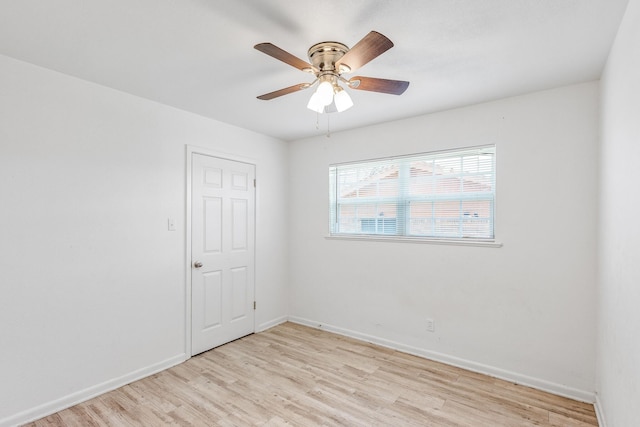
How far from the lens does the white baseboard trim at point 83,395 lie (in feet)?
6.81

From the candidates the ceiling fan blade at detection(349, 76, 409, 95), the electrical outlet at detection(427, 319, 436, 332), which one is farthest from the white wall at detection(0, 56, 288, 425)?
the electrical outlet at detection(427, 319, 436, 332)

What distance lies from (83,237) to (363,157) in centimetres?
268

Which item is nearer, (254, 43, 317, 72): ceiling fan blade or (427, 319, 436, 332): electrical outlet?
(254, 43, 317, 72): ceiling fan blade

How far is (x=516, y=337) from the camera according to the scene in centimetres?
265

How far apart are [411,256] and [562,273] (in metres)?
1.22

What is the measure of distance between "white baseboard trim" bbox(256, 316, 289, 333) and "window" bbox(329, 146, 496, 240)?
52.4 inches

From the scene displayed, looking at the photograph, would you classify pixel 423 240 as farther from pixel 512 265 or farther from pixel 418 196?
pixel 512 265

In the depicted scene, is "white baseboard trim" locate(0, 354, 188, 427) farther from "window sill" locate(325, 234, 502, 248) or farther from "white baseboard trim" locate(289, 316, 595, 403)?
"window sill" locate(325, 234, 502, 248)

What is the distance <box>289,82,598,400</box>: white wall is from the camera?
240cm

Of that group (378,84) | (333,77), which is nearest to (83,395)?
(333,77)

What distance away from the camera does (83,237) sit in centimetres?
238

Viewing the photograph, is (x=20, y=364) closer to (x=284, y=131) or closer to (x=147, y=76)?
(x=147, y=76)

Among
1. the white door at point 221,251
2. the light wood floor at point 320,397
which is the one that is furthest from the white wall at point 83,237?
the light wood floor at point 320,397

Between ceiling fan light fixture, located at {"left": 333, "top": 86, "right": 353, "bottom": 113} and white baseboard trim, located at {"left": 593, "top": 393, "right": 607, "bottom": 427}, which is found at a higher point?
ceiling fan light fixture, located at {"left": 333, "top": 86, "right": 353, "bottom": 113}
